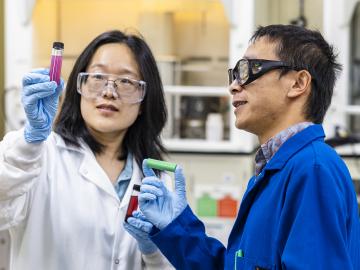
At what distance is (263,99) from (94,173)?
60 centimetres

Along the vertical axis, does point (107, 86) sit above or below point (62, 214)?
above

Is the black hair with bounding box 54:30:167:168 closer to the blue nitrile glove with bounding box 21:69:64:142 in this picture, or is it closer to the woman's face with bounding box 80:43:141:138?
the woman's face with bounding box 80:43:141:138

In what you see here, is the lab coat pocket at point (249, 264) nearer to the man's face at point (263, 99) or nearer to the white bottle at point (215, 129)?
the man's face at point (263, 99)

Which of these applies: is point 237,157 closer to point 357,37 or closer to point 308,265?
point 357,37

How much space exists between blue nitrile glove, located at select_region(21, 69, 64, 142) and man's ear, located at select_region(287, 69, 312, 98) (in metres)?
0.62

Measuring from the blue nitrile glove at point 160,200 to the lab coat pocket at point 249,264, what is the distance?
29 cm

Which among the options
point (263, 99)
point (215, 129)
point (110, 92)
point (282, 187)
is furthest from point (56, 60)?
point (215, 129)

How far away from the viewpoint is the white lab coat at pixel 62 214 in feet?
5.10

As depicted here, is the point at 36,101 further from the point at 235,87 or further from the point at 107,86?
the point at 235,87

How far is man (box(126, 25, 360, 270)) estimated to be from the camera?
46.2 inches

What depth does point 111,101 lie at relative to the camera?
1764 millimetres

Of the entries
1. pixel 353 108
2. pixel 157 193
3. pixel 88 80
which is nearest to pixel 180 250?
pixel 157 193

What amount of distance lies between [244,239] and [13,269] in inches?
27.9

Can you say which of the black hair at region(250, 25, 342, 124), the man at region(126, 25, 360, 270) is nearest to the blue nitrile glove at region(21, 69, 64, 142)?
the man at region(126, 25, 360, 270)
